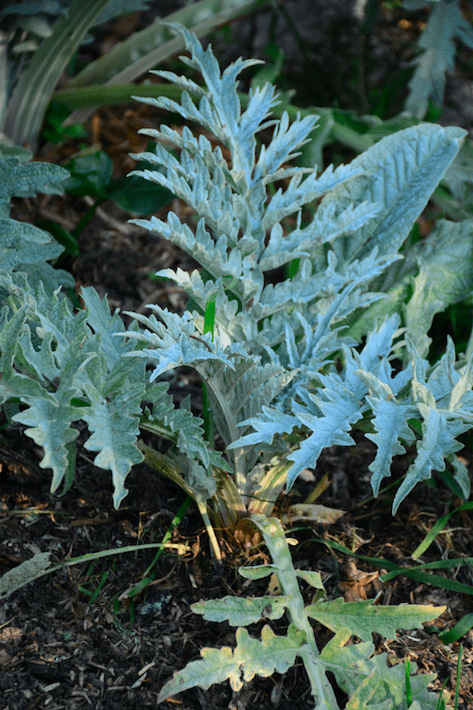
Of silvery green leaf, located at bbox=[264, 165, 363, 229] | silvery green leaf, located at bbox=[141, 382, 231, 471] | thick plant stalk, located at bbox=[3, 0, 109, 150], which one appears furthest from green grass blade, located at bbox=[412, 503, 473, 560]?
thick plant stalk, located at bbox=[3, 0, 109, 150]

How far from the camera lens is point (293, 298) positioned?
1.29 meters

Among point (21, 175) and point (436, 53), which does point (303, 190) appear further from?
point (436, 53)

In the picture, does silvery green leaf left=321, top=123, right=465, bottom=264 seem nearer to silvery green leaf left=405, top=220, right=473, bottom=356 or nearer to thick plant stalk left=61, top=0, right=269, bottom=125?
silvery green leaf left=405, top=220, right=473, bottom=356

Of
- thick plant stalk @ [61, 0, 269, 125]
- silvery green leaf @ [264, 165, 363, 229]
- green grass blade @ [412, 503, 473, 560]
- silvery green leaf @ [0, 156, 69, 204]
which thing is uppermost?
thick plant stalk @ [61, 0, 269, 125]

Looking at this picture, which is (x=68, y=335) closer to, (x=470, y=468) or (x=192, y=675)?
(x=192, y=675)

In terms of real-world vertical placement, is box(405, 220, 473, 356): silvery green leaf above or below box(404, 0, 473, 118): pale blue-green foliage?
below

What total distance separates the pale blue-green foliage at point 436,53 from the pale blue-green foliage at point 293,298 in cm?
80

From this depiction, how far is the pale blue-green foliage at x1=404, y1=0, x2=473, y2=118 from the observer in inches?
87.7

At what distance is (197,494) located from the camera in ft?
4.16

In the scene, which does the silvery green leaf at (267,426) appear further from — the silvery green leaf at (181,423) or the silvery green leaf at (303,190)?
the silvery green leaf at (303,190)

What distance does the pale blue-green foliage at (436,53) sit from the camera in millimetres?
2227

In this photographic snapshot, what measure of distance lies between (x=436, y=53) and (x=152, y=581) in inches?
75.8

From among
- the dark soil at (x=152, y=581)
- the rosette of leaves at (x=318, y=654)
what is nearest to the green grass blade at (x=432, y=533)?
the dark soil at (x=152, y=581)

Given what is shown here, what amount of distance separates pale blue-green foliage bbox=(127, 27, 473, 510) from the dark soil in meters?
0.22
